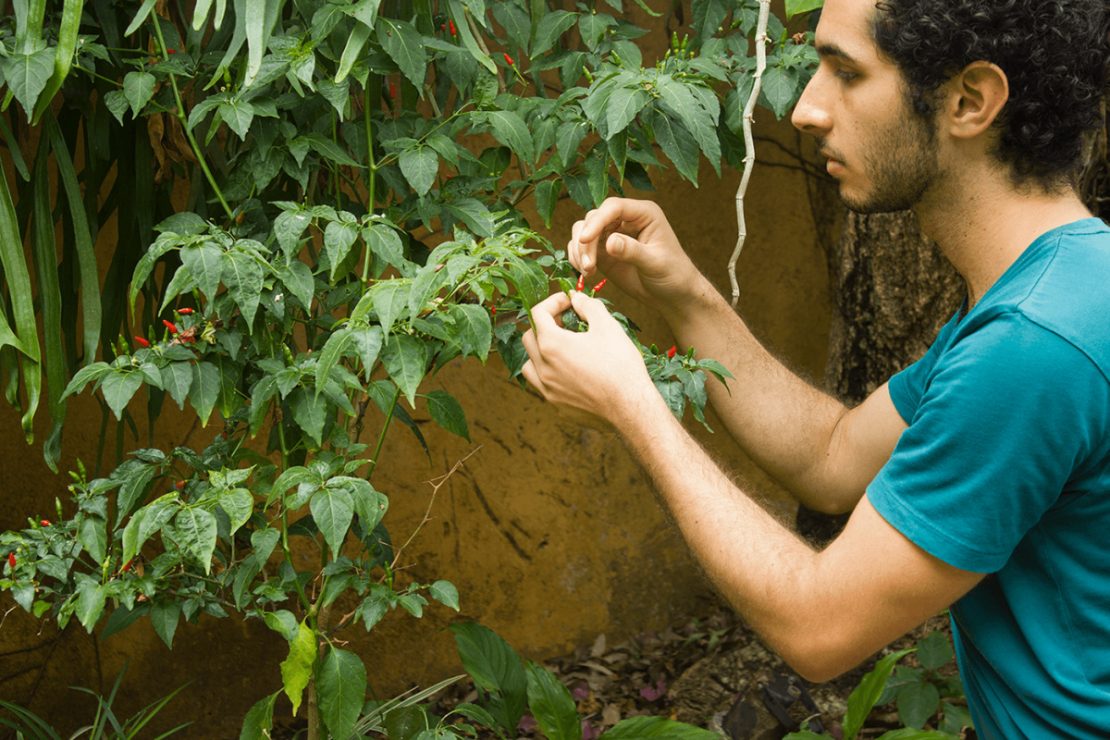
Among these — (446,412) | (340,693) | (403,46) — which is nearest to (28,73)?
(403,46)

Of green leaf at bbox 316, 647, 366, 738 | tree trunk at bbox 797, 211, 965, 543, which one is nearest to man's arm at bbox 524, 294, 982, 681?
green leaf at bbox 316, 647, 366, 738

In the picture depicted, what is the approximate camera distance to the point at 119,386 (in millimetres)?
1568

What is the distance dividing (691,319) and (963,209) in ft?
1.82

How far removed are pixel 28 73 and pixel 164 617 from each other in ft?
2.53

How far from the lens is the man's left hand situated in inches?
59.6

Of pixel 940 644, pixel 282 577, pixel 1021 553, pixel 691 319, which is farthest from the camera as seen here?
pixel 940 644

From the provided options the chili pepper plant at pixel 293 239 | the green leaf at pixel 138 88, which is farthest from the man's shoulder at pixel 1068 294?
the green leaf at pixel 138 88

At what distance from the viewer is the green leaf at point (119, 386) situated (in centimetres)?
155

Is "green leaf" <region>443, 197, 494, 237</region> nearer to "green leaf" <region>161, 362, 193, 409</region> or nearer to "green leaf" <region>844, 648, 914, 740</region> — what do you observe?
"green leaf" <region>161, 362, 193, 409</region>

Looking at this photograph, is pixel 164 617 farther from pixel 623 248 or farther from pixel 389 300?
pixel 623 248

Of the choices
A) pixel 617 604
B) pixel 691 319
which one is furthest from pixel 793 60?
pixel 617 604

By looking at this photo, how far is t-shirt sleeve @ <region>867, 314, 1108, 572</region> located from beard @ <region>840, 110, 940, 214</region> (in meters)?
0.28

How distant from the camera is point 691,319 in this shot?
1.98 metres

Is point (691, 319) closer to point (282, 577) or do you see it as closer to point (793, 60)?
point (793, 60)
